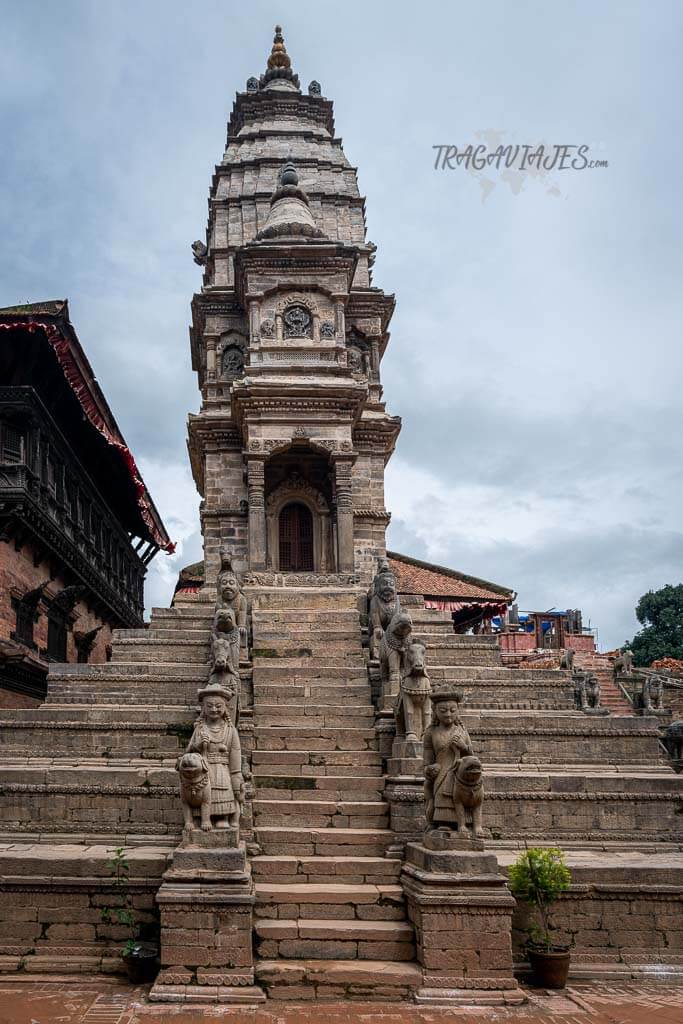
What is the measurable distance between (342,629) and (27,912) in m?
8.42

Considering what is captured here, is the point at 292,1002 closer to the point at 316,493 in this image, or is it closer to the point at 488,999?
the point at 488,999

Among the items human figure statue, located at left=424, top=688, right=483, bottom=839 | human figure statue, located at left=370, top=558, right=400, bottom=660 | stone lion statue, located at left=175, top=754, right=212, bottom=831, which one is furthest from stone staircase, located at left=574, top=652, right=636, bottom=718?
stone lion statue, located at left=175, top=754, right=212, bottom=831

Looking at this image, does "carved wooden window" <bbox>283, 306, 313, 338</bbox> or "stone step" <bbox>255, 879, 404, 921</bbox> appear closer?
"stone step" <bbox>255, 879, 404, 921</bbox>

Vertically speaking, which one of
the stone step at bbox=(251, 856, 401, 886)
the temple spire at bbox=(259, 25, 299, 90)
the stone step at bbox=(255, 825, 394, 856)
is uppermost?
the temple spire at bbox=(259, 25, 299, 90)

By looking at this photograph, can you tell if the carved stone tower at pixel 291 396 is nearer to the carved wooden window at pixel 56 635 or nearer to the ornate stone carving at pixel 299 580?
the ornate stone carving at pixel 299 580

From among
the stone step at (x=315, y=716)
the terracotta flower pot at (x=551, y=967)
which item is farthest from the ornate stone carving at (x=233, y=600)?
the terracotta flower pot at (x=551, y=967)

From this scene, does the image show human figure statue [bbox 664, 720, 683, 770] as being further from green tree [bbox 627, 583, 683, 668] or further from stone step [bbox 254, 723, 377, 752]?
green tree [bbox 627, 583, 683, 668]

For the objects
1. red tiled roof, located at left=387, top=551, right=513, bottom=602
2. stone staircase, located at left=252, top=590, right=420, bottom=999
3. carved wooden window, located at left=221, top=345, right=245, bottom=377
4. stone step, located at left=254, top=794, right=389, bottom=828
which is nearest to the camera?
stone staircase, located at left=252, top=590, right=420, bottom=999

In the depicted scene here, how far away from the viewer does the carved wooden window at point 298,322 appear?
26.1 meters

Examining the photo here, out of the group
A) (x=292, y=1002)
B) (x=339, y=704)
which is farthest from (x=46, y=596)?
(x=292, y=1002)

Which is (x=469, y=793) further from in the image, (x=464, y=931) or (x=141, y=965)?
(x=141, y=965)

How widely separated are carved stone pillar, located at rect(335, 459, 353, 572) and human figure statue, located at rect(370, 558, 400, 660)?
26.1 ft

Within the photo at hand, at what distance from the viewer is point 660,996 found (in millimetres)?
9312

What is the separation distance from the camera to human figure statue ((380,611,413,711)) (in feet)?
44.5
